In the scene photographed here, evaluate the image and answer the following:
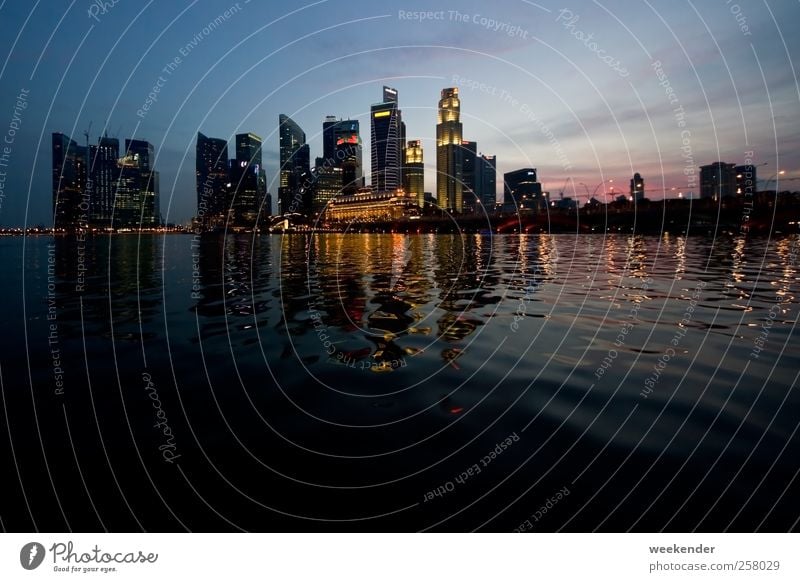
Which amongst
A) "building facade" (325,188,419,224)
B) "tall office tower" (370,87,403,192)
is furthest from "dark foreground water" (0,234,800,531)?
"building facade" (325,188,419,224)

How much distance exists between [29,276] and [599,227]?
5173 inches

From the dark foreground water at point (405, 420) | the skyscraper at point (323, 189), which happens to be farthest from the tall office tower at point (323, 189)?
the dark foreground water at point (405, 420)

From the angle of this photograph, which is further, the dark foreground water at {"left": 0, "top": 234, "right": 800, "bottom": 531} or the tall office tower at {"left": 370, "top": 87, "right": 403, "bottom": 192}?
the tall office tower at {"left": 370, "top": 87, "right": 403, "bottom": 192}

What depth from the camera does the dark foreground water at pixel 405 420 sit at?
3.99 meters

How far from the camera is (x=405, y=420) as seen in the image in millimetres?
5746

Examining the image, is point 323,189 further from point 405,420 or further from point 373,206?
point 405,420

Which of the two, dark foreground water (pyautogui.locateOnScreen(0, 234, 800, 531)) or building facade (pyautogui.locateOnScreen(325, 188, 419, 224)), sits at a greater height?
building facade (pyautogui.locateOnScreen(325, 188, 419, 224))

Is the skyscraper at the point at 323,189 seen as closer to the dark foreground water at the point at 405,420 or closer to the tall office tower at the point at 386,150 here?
the tall office tower at the point at 386,150

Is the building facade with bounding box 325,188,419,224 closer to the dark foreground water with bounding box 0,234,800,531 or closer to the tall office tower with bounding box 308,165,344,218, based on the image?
the tall office tower with bounding box 308,165,344,218

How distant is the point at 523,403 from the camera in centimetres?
626

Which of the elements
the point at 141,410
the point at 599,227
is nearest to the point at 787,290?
the point at 141,410

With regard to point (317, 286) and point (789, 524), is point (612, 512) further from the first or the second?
point (317, 286)

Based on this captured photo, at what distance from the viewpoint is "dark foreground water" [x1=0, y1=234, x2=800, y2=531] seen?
399 cm

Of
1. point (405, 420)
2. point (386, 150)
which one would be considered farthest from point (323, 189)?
point (405, 420)
